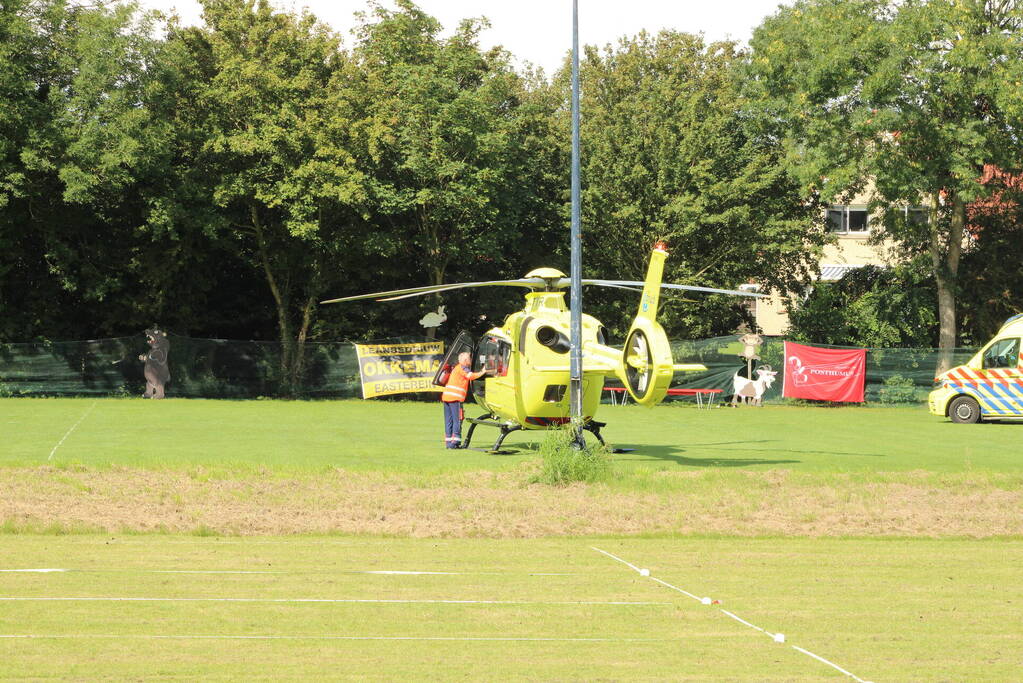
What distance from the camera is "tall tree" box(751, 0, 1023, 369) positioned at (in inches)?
1558

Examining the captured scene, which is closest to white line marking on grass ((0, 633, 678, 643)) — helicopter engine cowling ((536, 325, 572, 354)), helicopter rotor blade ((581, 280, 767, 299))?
helicopter rotor blade ((581, 280, 767, 299))

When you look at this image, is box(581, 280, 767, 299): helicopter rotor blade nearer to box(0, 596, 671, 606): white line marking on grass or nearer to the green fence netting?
box(0, 596, 671, 606): white line marking on grass

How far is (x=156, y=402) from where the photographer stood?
38906 millimetres

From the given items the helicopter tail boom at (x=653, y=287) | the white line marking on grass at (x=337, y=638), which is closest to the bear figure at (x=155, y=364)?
the helicopter tail boom at (x=653, y=287)

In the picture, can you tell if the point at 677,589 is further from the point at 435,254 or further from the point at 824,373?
the point at 435,254

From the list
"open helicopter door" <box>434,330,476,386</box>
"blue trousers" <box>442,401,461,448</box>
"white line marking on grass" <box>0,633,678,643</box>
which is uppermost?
"open helicopter door" <box>434,330,476,386</box>

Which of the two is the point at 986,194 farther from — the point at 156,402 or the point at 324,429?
the point at 156,402

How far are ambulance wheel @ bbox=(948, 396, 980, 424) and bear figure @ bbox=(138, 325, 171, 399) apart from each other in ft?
81.7

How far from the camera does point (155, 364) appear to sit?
135ft

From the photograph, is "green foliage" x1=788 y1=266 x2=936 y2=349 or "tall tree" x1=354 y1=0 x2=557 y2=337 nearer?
"tall tree" x1=354 y1=0 x2=557 y2=337

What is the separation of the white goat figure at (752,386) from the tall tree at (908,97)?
6085mm

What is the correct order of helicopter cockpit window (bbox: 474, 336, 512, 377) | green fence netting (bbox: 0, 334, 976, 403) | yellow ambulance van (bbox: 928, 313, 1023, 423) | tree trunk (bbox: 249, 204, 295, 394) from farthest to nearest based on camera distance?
tree trunk (bbox: 249, 204, 295, 394), green fence netting (bbox: 0, 334, 976, 403), yellow ambulance van (bbox: 928, 313, 1023, 423), helicopter cockpit window (bbox: 474, 336, 512, 377)

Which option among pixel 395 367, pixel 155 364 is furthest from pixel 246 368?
pixel 395 367

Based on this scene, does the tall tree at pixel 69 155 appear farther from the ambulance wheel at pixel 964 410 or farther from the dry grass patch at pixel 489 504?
the ambulance wheel at pixel 964 410
